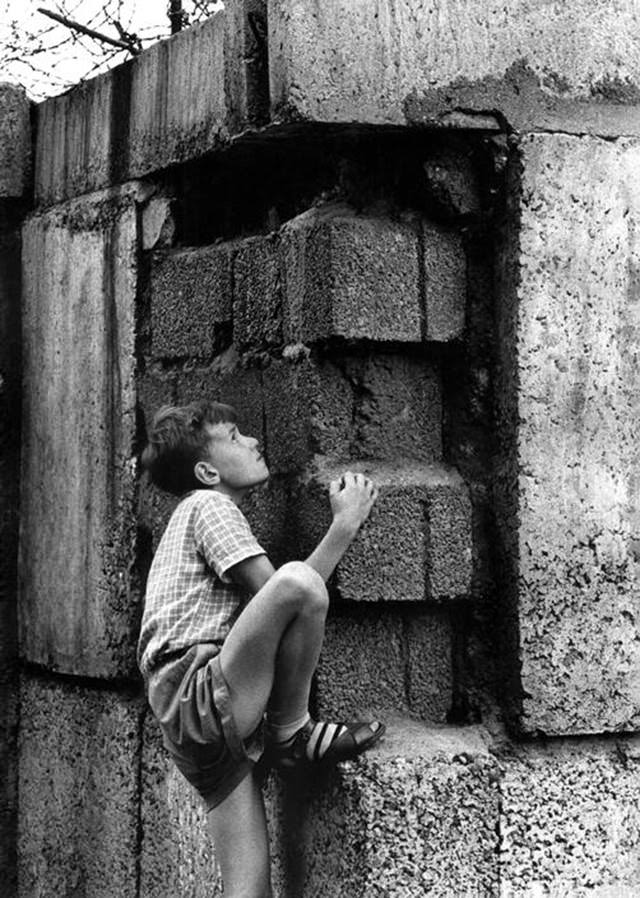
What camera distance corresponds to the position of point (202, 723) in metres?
4.23

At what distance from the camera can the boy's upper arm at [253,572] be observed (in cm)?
423

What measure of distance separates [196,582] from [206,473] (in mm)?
265

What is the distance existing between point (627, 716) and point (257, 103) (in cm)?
172

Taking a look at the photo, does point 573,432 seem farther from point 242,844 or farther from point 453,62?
point 242,844

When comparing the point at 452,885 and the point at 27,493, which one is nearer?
the point at 452,885

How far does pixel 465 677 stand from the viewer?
4551 mm

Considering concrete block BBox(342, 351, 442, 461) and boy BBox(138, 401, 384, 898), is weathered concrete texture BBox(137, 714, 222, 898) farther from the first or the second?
concrete block BBox(342, 351, 442, 461)

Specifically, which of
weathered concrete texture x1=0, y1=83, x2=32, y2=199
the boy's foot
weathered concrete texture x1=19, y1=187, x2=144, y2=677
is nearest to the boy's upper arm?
the boy's foot

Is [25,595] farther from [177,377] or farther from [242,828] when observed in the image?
[242,828]

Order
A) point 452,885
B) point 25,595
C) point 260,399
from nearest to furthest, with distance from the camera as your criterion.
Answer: point 452,885, point 260,399, point 25,595

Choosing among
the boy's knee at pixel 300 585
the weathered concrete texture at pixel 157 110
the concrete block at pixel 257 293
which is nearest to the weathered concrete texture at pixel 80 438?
the weathered concrete texture at pixel 157 110

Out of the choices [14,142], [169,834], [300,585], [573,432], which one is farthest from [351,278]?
[14,142]

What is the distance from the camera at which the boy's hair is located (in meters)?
4.42

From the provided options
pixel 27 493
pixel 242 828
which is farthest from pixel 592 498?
pixel 27 493
